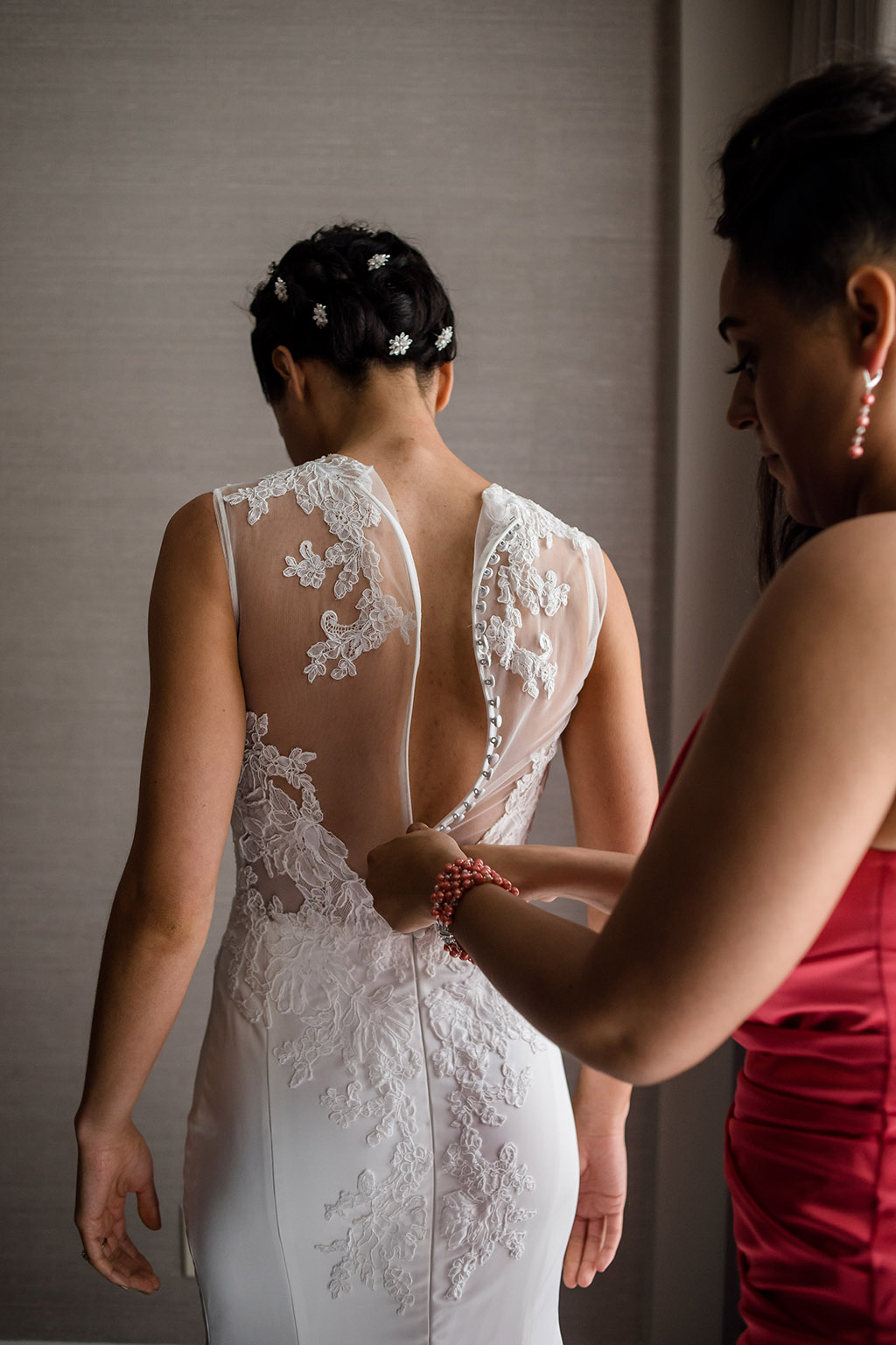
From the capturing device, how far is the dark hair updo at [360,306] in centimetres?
126

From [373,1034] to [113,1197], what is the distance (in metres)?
0.44

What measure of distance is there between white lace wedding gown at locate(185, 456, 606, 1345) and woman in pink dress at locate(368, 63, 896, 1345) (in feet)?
1.10

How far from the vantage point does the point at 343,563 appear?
118 centimetres

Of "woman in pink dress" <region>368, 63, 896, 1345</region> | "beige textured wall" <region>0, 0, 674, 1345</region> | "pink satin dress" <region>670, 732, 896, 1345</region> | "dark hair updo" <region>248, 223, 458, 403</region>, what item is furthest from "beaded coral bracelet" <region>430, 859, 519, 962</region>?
"beige textured wall" <region>0, 0, 674, 1345</region>

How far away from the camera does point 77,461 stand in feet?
7.63

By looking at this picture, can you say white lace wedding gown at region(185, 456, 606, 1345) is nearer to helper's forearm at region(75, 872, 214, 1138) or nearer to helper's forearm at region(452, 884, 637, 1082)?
helper's forearm at region(75, 872, 214, 1138)

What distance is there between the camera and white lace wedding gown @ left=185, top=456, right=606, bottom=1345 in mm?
1165

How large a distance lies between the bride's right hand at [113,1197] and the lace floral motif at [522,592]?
0.76 meters

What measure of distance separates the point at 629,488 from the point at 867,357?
176 cm

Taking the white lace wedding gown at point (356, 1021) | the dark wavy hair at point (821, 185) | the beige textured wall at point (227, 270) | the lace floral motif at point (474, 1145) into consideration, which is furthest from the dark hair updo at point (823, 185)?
the beige textured wall at point (227, 270)

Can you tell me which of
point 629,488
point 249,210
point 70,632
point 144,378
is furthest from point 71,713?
point 629,488

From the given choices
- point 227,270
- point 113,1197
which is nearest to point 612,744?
point 113,1197

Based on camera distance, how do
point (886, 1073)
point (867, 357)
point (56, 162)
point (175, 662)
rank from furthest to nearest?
point (56, 162) → point (175, 662) → point (886, 1073) → point (867, 357)

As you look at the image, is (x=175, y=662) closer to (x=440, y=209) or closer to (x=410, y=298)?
(x=410, y=298)
